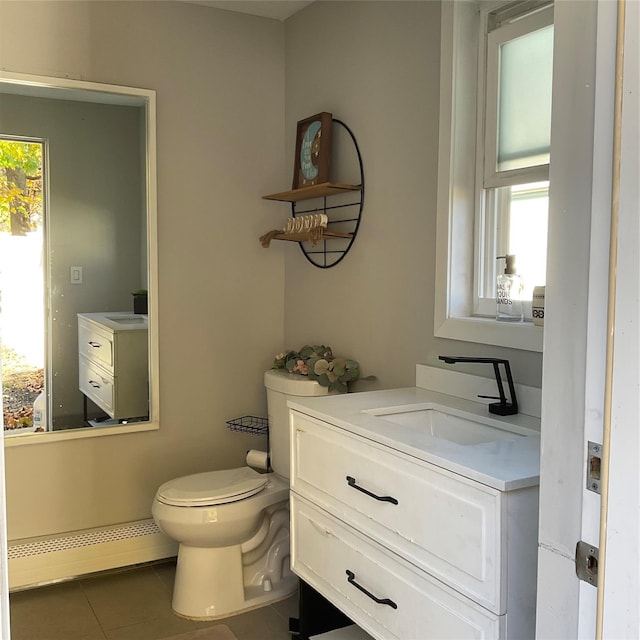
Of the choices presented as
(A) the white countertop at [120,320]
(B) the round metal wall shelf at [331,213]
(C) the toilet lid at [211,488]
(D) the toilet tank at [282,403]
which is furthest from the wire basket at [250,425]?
(B) the round metal wall shelf at [331,213]

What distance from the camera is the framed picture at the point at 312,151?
→ 2.74 meters

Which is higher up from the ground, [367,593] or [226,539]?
[367,593]

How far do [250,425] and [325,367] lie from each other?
2.12ft

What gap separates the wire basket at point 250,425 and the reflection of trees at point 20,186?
45.6 inches

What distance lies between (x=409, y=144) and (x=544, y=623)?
1.78 meters

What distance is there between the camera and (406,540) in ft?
5.47

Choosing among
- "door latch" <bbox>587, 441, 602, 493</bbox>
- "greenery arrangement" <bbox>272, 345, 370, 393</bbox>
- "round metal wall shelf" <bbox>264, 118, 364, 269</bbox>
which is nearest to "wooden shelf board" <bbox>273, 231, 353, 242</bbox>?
"round metal wall shelf" <bbox>264, 118, 364, 269</bbox>

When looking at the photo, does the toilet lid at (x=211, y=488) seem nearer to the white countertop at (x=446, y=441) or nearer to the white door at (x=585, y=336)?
the white countertop at (x=446, y=441)

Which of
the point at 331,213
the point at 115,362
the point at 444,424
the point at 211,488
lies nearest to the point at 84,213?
the point at 115,362

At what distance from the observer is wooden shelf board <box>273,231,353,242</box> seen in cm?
269

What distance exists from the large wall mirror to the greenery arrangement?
0.62 meters

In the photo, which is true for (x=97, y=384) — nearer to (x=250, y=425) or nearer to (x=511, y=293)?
(x=250, y=425)

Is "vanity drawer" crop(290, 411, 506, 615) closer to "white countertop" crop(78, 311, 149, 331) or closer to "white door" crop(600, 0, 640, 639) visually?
"white door" crop(600, 0, 640, 639)

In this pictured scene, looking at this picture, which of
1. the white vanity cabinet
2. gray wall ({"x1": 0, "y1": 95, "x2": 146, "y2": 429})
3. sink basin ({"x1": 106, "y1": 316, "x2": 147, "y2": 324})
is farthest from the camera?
sink basin ({"x1": 106, "y1": 316, "x2": 147, "y2": 324})
